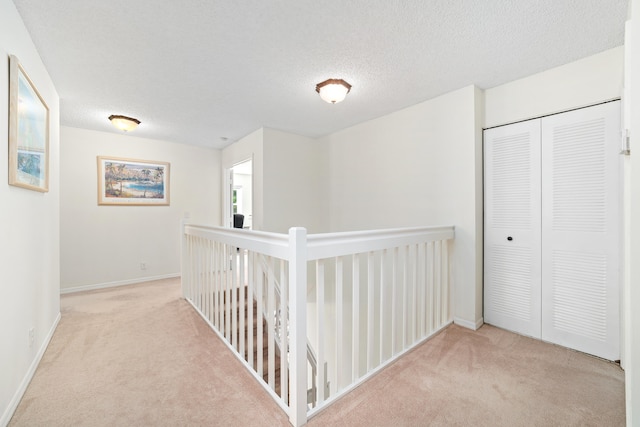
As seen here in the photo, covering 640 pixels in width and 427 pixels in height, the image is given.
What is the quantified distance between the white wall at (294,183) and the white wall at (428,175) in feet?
1.77

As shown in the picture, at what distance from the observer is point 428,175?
2.76 m

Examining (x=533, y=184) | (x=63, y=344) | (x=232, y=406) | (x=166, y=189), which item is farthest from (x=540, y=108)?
(x=166, y=189)

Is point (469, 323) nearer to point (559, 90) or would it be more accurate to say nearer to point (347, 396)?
point (347, 396)

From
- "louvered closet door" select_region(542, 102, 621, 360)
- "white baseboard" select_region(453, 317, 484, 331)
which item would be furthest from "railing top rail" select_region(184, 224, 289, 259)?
"louvered closet door" select_region(542, 102, 621, 360)

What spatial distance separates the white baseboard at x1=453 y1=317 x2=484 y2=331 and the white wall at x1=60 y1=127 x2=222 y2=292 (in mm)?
4006

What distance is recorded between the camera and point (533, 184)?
7.34ft

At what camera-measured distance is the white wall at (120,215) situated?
366 cm

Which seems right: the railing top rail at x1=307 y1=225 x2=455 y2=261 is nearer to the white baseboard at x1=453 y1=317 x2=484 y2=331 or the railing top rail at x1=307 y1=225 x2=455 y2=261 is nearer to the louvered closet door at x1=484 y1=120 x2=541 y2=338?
the louvered closet door at x1=484 y1=120 x2=541 y2=338

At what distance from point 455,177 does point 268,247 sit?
190cm

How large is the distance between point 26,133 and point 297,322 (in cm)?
198

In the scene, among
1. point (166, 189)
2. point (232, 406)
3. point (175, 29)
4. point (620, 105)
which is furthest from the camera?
point (166, 189)

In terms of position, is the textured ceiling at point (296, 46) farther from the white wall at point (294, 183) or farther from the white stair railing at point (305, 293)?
the white stair railing at point (305, 293)

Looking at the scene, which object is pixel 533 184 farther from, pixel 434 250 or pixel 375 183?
pixel 375 183

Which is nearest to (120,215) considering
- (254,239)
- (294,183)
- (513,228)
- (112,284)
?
(112,284)
